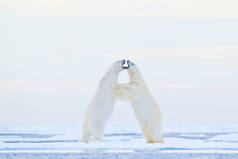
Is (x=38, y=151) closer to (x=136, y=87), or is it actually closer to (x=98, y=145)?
(x=98, y=145)

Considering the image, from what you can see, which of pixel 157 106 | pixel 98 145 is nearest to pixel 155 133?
pixel 157 106

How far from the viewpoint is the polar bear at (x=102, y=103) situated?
65.4 ft

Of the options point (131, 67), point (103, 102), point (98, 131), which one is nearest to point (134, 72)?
point (131, 67)

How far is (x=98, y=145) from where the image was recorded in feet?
62.9

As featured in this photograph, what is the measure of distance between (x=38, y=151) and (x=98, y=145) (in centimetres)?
197

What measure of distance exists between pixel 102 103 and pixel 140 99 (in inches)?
45.7

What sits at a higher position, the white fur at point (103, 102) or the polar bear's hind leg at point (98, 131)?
the white fur at point (103, 102)

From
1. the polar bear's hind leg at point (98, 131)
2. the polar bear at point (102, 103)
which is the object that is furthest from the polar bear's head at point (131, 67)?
the polar bear's hind leg at point (98, 131)

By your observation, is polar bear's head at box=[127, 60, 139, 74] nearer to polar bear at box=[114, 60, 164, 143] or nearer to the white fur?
polar bear at box=[114, 60, 164, 143]

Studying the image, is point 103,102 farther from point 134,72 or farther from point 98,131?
point 134,72

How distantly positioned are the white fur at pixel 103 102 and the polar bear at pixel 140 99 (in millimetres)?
245

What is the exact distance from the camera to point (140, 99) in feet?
65.8

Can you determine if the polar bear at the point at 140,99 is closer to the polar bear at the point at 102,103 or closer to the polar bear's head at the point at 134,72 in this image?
the polar bear's head at the point at 134,72

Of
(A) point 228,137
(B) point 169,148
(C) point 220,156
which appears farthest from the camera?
(A) point 228,137
